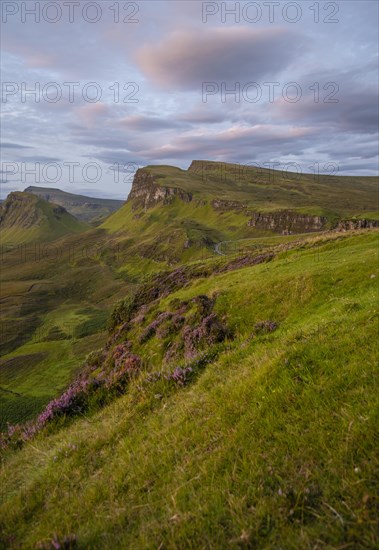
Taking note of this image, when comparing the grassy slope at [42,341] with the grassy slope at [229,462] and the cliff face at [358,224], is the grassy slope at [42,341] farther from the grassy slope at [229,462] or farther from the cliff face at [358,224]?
the cliff face at [358,224]

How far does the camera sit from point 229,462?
5.52 meters

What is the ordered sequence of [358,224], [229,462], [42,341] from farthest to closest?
[42,341]
[358,224]
[229,462]

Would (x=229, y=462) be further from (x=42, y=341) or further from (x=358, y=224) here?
(x=42, y=341)

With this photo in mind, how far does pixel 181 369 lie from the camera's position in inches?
387

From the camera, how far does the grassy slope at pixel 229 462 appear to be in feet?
14.2

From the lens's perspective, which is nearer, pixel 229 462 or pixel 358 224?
pixel 229 462

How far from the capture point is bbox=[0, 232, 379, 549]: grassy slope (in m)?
4.32

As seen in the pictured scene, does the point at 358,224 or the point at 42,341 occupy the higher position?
the point at 358,224

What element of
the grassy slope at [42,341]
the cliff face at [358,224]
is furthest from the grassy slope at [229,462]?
the cliff face at [358,224]

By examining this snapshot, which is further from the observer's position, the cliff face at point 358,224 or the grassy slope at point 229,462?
the cliff face at point 358,224

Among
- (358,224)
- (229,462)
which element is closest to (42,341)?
(358,224)

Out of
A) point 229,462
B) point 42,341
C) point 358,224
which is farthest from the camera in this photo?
point 42,341

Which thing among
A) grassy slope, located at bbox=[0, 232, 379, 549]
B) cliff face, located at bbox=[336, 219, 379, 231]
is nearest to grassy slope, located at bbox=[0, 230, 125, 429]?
grassy slope, located at bbox=[0, 232, 379, 549]

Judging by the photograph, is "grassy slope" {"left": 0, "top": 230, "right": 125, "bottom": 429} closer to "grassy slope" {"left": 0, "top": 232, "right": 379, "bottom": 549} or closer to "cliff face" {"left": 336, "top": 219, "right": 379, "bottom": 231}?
"grassy slope" {"left": 0, "top": 232, "right": 379, "bottom": 549}
